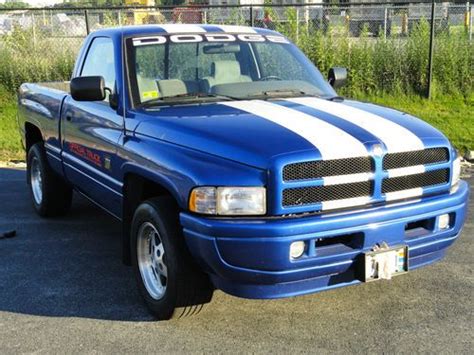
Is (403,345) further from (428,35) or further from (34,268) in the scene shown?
(428,35)

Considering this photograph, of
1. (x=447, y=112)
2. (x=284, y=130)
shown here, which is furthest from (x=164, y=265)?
(x=447, y=112)

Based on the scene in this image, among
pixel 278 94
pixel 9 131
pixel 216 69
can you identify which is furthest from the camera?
pixel 9 131

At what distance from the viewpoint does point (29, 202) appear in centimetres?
735

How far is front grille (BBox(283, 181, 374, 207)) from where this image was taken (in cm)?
333

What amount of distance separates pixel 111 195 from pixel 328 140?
6.30ft

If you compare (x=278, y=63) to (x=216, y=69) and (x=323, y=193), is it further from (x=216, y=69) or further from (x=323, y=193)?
(x=323, y=193)

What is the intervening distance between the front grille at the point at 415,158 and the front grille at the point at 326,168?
0.50 ft

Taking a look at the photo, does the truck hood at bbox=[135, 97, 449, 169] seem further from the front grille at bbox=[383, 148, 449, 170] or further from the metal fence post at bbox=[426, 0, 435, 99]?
the metal fence post at bbox=[426, 0, 435, 99]

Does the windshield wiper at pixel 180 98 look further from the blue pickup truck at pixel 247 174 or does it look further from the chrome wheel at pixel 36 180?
the chrome wheel at pixel 36 180

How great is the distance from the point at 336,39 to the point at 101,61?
8.30 metres

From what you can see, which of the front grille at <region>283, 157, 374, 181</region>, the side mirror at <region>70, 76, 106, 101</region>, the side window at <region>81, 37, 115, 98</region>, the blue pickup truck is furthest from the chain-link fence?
the front grille at <region>283, 157, 374, 181</region>

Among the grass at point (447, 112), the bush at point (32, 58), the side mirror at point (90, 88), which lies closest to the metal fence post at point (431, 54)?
the grass at point (447, 112)

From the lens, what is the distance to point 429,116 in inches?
438

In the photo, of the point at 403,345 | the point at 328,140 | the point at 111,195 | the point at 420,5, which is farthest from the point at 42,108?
the point at 420,5
